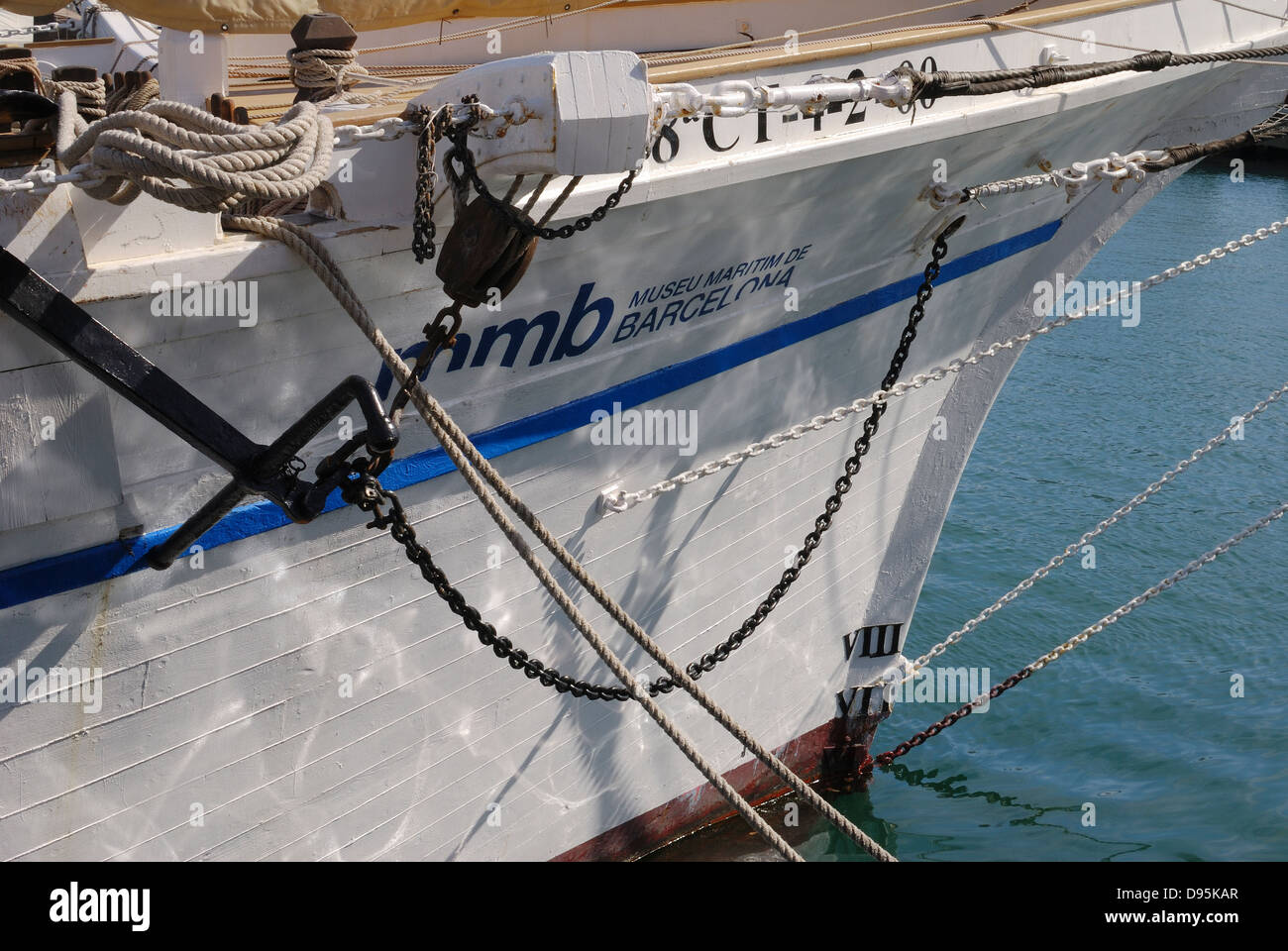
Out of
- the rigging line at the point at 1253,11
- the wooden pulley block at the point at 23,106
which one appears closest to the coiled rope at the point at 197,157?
the wooden pulley block at the point at 23,106

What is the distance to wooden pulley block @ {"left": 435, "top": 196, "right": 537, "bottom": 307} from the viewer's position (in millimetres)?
2822

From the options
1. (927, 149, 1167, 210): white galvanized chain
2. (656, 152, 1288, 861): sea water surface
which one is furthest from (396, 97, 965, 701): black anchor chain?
(656, 152, 1288, 861): sea water surface

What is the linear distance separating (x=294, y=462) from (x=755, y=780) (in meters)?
3.18

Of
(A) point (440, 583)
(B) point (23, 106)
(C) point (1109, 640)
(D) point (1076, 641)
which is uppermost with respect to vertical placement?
(B) point (23, 106)

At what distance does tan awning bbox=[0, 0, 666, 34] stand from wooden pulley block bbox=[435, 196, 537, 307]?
93 cm

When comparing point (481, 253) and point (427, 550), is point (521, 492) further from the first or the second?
point (481, 253)

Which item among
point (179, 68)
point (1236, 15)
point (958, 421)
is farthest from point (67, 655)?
point (1236, 15)

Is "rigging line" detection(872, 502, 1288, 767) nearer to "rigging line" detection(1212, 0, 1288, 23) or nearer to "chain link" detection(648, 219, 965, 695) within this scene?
"chain link" detection(648, 219, 965, 695)

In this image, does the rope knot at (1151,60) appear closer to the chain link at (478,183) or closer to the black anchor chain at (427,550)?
the black anchor chain at (427,550)

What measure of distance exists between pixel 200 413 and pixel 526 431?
1147mm

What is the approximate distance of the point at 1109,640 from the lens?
8.20 meters

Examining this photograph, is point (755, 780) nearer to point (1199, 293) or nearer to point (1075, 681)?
point (1075, 681)

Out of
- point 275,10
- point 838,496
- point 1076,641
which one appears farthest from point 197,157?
point 1076,641

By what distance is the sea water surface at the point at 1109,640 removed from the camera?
642 cm
